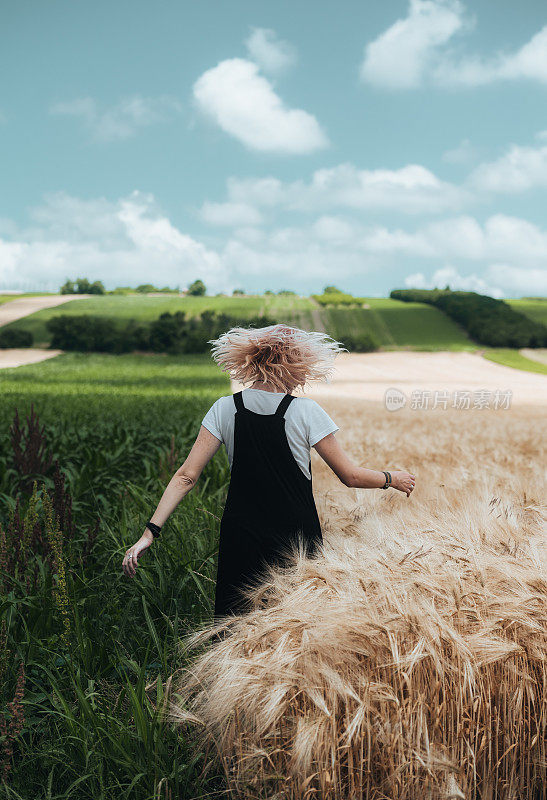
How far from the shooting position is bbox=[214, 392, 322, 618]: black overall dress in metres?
2.48

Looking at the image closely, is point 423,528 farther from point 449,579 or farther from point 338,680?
point 338,680

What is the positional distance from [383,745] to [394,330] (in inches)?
2801

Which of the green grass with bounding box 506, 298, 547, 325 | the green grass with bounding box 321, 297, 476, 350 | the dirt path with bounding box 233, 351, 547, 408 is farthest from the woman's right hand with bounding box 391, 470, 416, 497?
the green grass with bounding box 506, 298, 547, 325

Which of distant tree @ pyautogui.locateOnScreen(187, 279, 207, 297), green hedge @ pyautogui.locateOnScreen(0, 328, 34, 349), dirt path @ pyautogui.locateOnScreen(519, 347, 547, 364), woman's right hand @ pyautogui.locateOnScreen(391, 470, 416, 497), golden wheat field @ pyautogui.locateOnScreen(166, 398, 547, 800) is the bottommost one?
dirt path @ pyautogui.locateOnScreen(519, 347, 547, 364)

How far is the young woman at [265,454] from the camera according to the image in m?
2.48

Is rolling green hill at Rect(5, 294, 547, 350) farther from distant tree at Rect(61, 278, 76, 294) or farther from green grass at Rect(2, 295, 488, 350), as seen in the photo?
distant tree at Rect(61, 278, 76, 294)

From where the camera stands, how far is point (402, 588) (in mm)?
1917

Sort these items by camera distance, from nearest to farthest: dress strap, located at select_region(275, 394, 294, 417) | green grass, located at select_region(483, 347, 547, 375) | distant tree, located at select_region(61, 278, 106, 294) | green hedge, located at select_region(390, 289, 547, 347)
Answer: dress strap, located at select_region(275, 394, 294, 417) → green grass, located at select_region(483, 347, 547, 375) → green hedge, located at select_region(390, 289, 547, 347) → distant tree, located at select_region(61, 278, 106, 294)

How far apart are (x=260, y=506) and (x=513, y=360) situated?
5829cm

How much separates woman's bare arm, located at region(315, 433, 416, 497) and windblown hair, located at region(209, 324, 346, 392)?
0.29m

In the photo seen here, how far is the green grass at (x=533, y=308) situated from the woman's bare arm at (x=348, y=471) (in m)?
77.0

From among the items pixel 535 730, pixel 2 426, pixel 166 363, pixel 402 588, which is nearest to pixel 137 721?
pixel 402 588

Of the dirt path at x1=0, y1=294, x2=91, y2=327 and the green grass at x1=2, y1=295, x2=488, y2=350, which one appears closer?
the green grass at x1=2, y1=295, x2=488, y2=350

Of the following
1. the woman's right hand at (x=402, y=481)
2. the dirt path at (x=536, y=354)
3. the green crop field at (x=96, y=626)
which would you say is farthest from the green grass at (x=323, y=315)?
the woman's right hand at (x=402, y=481)
